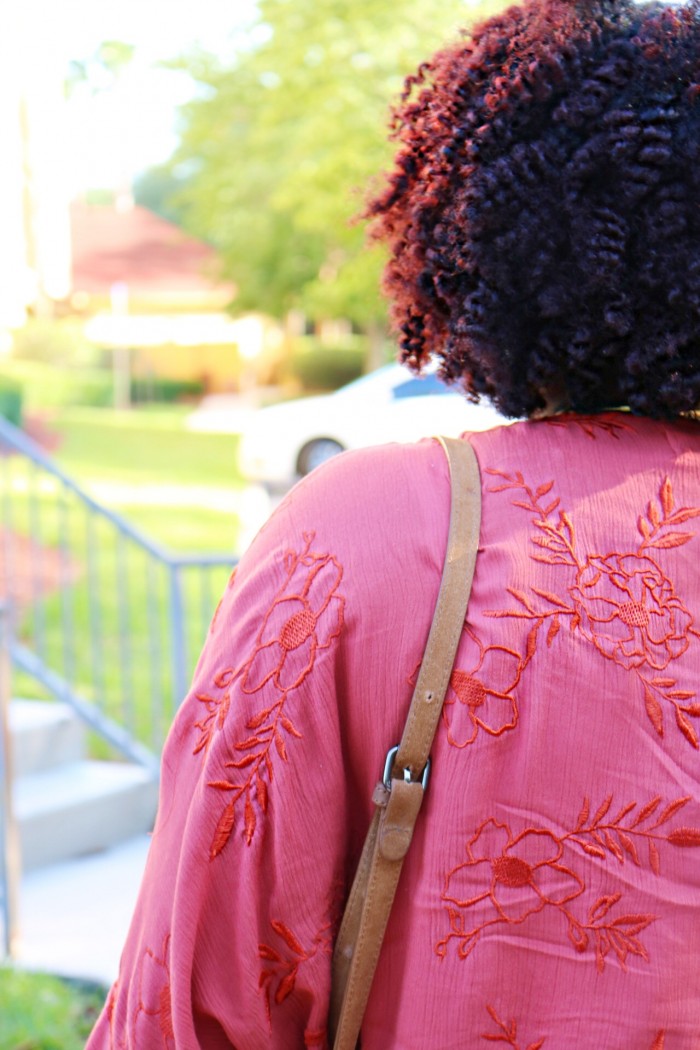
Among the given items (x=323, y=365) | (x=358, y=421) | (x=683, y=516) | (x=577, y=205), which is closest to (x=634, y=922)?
(x=683, y=516)

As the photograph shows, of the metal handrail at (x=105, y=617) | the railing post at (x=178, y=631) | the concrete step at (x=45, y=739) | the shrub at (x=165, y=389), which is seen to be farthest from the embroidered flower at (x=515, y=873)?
the shrub at (x=165, y=389)

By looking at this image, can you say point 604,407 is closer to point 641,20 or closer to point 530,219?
point 530,219

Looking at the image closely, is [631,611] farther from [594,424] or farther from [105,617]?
[105,617]

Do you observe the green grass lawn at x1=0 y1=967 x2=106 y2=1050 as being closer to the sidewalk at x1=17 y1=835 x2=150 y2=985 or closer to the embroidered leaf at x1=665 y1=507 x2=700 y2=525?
the sidewalk at x1=17 y1=835 x2=150 y2=985

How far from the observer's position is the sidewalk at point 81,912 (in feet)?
12.8

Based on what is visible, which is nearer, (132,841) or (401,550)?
(401,550)

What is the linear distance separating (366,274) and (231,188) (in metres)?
8.91

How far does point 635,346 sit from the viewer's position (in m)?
1.11

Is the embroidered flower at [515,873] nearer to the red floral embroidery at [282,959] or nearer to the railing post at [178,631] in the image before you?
the red floral embroidery at [282,959]

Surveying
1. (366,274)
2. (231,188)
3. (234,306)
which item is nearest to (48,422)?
(234,306)

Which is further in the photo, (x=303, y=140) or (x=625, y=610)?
(x=303, y=140)

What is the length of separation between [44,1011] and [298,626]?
2.77 m

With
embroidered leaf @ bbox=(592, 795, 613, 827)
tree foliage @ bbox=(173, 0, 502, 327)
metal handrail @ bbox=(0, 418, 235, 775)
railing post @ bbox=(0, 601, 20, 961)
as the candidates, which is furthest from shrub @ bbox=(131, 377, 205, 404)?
embroidered leaf @ bbox=(592, 795, 613, 827)

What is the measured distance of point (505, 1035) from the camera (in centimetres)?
104
